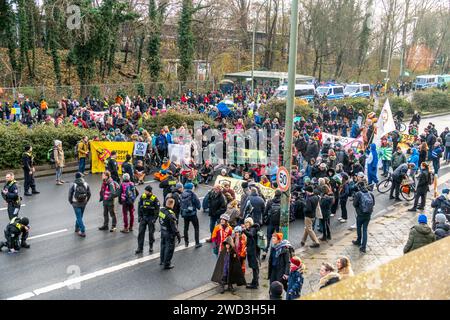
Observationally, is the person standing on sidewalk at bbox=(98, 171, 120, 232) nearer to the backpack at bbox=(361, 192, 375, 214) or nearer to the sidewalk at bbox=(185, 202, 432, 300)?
the sidewalk at bbox=(185, 202, 432, 300)

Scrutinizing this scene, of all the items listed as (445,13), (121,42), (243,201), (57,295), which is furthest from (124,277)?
(445,13)

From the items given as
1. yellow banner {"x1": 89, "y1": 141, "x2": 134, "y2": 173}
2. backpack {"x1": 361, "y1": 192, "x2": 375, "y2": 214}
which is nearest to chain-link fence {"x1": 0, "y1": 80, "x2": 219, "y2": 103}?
yellow banner {"x1": 89, "y1": 141, "x2": 134, "y2": 173}

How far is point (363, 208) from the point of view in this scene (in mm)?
11398

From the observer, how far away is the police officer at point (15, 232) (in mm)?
10766

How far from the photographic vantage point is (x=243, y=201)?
1216 cm

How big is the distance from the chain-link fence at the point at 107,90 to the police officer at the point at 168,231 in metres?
22.8

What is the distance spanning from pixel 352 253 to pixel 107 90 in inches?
1038

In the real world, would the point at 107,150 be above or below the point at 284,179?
below

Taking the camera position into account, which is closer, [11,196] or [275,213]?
[275,213]

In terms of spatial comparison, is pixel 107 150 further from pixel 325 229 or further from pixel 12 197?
pixel 325 229

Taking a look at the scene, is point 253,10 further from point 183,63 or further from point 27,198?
point 27,198

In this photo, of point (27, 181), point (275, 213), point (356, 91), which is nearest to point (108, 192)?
point (275, 213)

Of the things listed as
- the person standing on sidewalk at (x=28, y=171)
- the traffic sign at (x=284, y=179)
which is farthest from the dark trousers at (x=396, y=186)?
the person standing on sidewalk at (x=28, y=171)

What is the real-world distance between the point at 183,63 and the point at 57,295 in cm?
3439
